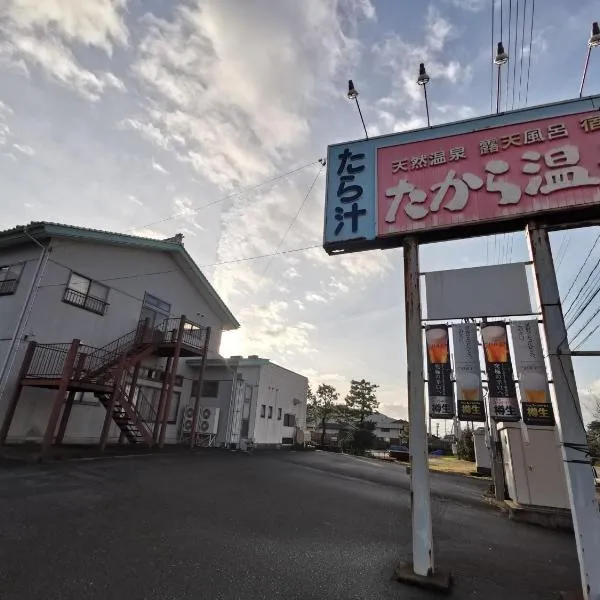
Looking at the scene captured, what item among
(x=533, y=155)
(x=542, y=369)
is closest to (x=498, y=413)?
(x=542, y=369)

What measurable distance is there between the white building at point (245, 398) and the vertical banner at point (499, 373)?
16282 mm

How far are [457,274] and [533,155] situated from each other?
1976 millimetres

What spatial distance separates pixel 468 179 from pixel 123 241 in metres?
14.4

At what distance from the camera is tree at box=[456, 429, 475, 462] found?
2552 cm

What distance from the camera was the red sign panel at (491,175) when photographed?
4.61 m

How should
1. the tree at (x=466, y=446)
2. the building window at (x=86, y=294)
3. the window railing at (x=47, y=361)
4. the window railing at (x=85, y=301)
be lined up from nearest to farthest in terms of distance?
1. the window railing at (x=47, y=361)
2. the window railing at (x=85, y=301)
3. the building window at (x=86, y=294)
4. the tree at (x=466, y=446)

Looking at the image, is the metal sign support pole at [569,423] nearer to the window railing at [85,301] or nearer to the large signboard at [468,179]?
the large signboard at [468,179]

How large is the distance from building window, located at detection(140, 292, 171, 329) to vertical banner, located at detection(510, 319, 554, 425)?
52.7ft

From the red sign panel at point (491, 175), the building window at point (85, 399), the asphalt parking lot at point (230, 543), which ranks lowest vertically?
the asphalt parking lot at point (230, 543)

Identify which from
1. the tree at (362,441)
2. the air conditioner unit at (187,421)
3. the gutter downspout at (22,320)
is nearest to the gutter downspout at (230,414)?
the air conditioner unit at (187,421)

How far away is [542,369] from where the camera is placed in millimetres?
4246

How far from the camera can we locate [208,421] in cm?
1822

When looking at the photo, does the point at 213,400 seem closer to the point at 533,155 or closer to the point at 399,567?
the point at 399,567

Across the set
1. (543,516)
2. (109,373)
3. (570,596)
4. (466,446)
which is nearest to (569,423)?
(570,596)
